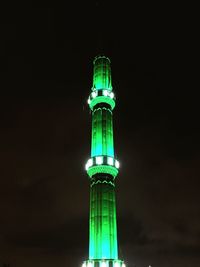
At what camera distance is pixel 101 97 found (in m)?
58.6

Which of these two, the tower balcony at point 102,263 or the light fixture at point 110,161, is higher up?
the light fixture at point 110,161

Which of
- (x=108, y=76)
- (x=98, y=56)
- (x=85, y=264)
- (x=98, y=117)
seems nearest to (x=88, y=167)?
(x=98, y=117)

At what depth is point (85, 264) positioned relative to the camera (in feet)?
153

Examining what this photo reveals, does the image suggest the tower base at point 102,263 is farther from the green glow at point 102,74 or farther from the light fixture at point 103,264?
the green glow at point 102,74

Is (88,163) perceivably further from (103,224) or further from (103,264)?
(103,264)

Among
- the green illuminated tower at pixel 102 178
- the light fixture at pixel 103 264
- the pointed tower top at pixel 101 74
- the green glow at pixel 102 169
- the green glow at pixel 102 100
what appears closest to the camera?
the light fixture at pixel 103 264

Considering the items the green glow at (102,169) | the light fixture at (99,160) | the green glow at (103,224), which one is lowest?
the green glow at (103,224)

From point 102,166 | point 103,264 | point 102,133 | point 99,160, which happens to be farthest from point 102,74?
point 103,264

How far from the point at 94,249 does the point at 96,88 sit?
24.5 m

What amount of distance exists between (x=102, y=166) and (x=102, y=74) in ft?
55.1

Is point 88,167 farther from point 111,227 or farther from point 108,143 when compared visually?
point 111,227

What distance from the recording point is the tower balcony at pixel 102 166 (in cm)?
5225

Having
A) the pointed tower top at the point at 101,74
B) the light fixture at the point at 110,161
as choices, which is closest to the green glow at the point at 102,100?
the pointed tower top at the point at 101,74

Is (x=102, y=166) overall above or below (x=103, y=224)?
above
